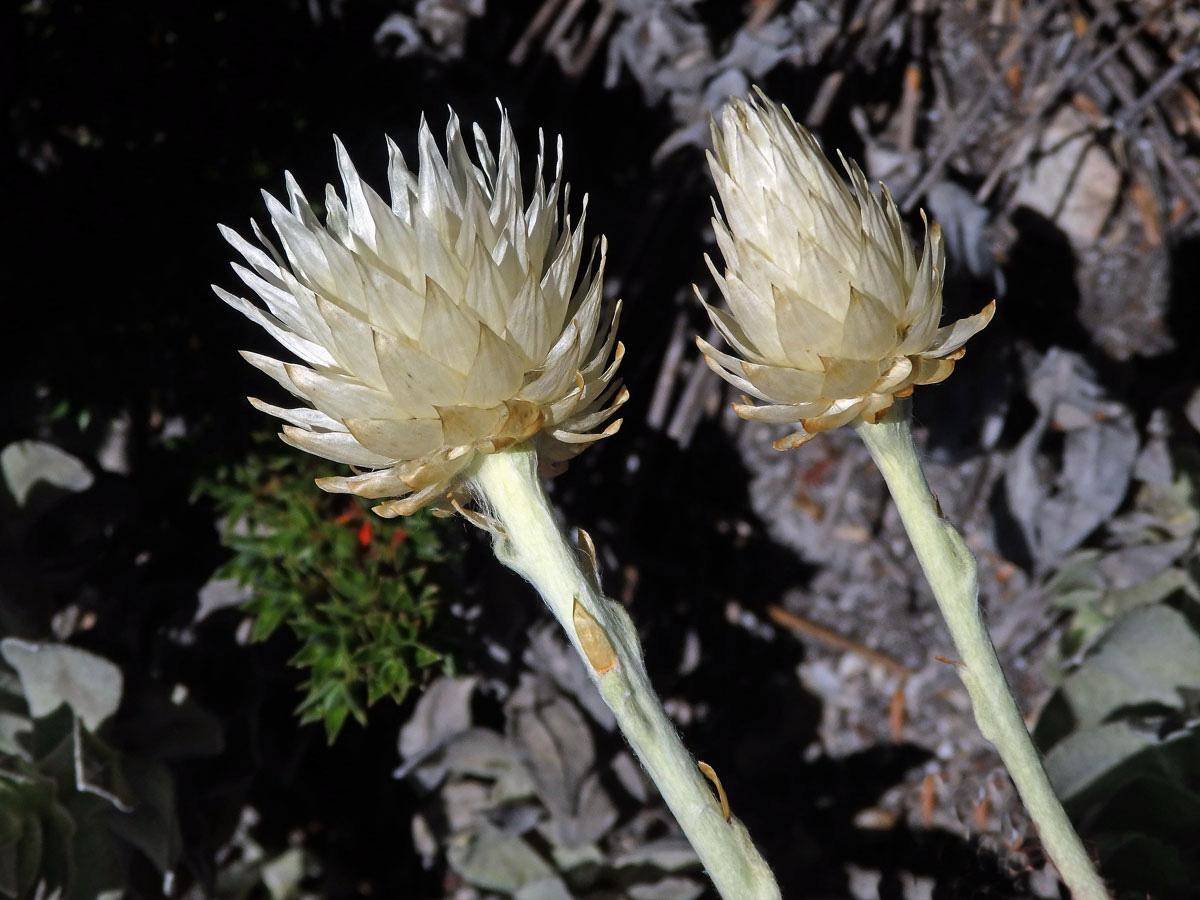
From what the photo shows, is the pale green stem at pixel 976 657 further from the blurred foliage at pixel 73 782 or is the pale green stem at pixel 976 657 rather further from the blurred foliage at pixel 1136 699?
the blurred foliage at pixel 73 782

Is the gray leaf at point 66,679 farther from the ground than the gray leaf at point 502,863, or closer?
farther from the ground

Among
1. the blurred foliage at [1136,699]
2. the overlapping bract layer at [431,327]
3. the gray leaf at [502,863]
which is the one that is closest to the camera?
the overlapping bract layer at [431,327]

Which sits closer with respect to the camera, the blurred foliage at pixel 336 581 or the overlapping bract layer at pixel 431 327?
the overlapping bract layer at pixel 431 327

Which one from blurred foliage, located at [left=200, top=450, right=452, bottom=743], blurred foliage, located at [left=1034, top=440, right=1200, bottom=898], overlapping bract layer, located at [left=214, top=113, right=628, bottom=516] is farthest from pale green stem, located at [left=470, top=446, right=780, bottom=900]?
blurred foliage, located at [left=1034, top=440, right=1200, bottom=898]

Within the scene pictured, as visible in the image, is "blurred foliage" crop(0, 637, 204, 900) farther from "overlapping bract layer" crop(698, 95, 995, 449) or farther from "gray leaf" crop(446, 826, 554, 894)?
"overlapping bract layer" crop(698, 95, 995, 449)

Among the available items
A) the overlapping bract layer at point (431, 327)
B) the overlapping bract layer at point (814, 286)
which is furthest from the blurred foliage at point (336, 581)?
the overlapping bract layer at point (814, 286)

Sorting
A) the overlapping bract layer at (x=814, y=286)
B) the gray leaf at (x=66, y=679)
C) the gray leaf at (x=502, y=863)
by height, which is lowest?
the gray leaf at (x=502, y=863)

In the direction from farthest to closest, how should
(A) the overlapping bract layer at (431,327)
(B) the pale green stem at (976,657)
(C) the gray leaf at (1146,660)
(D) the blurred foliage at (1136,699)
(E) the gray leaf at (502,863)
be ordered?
(E) the gray leaf at (502,863) → (C) the gray leaf at (1146,660) → (D) the blurred foliage at (1136,699) → (B) the pale green stem at (976,657) → (A) the overlapping bract layer at (431,327)
